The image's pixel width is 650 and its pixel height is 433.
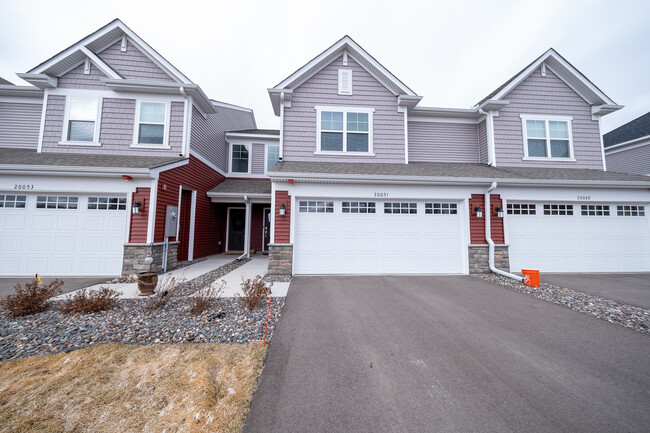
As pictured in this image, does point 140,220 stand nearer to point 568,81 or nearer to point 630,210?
point 630,210

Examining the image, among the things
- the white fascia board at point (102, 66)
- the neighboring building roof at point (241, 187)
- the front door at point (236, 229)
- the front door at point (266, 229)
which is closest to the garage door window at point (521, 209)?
the neighboring building roof at point (241, 187)

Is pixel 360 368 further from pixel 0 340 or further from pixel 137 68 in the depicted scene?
pixel 137 68

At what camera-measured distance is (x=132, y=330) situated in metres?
3.59

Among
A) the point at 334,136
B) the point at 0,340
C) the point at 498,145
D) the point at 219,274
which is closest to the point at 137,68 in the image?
the point at 334,136

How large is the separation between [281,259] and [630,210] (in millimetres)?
11624

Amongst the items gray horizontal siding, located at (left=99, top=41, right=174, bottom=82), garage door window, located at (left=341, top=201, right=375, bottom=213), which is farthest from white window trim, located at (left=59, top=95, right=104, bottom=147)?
garage door window, located at (left=341, top=201, right=375, bottom=213)

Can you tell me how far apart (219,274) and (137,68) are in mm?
8597

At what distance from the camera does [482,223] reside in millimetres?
7660

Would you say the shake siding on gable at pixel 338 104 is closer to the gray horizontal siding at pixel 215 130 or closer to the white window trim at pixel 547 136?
the gray horizontal siding at pixel 215 130

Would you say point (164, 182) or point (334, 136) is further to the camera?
point (334, 136)

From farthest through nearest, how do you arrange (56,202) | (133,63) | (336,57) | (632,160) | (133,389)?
(632,160) < (133,63) < (336,57) < (56,202) < (133,389)

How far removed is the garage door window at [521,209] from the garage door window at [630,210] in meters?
2.91

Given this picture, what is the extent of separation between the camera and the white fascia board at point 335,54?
8.54 m

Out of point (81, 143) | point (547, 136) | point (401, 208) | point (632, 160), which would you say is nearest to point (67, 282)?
point (81, 143)
